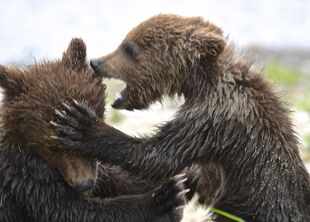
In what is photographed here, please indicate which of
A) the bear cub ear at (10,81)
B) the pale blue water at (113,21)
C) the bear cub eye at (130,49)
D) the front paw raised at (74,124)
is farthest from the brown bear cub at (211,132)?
the pale blue water at (113,21)

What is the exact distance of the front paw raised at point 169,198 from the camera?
7.36 m

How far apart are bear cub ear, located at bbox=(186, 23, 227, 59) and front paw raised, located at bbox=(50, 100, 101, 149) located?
0.86m

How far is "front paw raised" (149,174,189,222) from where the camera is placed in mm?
7363

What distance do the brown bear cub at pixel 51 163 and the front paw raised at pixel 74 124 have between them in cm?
5

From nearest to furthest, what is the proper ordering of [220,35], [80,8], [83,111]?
1. [83,111]
2. [220,35]
3. [80,8]

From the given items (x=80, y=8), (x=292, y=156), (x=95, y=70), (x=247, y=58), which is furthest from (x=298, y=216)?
(x=80, y=8)

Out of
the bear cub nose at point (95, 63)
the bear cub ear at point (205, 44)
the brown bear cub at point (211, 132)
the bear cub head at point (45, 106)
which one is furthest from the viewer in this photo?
the bear cub nose at point (95, 63)

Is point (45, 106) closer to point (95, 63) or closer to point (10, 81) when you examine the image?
point (10, 81)

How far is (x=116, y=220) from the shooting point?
7.35 metres

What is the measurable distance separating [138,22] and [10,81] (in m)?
11.9

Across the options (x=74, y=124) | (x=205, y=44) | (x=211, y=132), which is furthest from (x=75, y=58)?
(x=211, y=132)

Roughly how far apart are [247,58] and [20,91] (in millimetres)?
1731

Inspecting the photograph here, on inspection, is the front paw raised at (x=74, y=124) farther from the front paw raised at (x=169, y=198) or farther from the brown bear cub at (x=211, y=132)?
the front paw raised at (x=169, y=198)

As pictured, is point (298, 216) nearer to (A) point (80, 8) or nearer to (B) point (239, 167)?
(B) point (239, 167)
